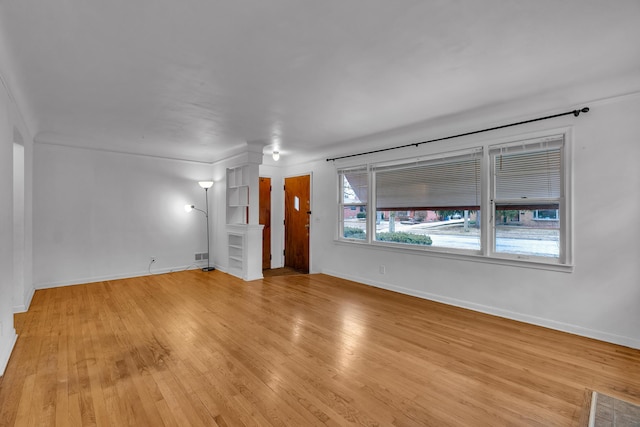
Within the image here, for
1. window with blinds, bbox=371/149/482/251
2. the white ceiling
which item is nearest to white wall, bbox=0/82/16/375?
the white ceiling

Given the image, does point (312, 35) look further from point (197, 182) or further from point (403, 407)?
point (197, 182)

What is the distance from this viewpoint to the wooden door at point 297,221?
6.38 m

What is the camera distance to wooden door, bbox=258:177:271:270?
6691 millimetres

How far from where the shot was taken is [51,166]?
4832mm

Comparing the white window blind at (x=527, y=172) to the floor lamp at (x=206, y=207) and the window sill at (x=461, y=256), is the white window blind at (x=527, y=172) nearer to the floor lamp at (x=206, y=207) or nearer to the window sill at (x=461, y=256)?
the window sill at (x=461, y=256)

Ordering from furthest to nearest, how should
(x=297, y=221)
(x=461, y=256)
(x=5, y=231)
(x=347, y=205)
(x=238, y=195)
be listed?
1. (x=297, y=221)
2. (x=238, y=195)
3. (x=347, y=205)
4. (x=461, y=256)
5. (x=5, y=231)

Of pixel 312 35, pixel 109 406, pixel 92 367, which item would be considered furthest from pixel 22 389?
pixel 312 35

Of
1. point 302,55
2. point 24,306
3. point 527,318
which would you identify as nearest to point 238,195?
point 24,306

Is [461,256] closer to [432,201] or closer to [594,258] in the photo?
[432,201]

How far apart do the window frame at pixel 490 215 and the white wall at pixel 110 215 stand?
150 inches

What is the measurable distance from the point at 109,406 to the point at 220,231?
179 inches

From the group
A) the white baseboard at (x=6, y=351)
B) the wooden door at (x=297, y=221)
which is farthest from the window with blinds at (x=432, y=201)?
the white baseboard at (x=6, y=351)

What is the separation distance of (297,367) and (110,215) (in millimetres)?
4809

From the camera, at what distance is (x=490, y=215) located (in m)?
3.73
